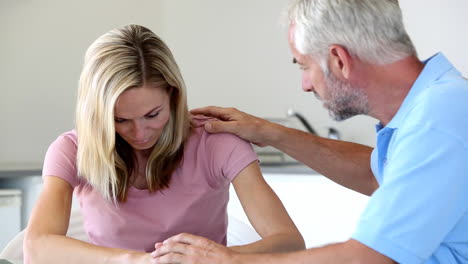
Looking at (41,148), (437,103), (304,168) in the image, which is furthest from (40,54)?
(437,103)

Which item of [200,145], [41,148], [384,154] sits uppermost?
[384,154]

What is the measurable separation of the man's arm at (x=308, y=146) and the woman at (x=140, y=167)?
0.13 ft

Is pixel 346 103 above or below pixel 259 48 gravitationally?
above

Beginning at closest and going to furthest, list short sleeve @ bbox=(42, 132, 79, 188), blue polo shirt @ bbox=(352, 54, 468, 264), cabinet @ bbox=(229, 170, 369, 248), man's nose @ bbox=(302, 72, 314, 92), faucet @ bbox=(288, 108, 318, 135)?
1. blue polo shirt @ bbox=(352, 54, 468, 264)
2. man's nose @ bbox=(302, 72, 314, 92)
3. short sleeve @ bbox=(42, 132, 79, 188)
4. cabinet @ bbox=(229, 170, 369, 248)
5. faucet @ bbox=(288, 108, 318, 135)

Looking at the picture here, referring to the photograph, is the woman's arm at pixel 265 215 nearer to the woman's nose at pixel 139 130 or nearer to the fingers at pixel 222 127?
the fingers at pixel 222 127

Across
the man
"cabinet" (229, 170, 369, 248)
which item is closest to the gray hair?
the man

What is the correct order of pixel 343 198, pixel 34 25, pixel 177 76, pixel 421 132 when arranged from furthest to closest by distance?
pixel 34 25
pixel 343 198
pixel 177 76
pixel 421 132

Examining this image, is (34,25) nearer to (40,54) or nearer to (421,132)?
(40,54)

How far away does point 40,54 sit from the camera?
169 inches

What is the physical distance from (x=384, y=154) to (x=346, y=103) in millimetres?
154

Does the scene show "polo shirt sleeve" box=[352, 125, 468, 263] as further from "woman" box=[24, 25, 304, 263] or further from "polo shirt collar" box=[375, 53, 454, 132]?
"woman" box=[24, 25, 304, 263]

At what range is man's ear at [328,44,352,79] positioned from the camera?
4.67 ft

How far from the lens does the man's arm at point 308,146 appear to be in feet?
6.45

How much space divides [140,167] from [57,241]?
348 millimetres
